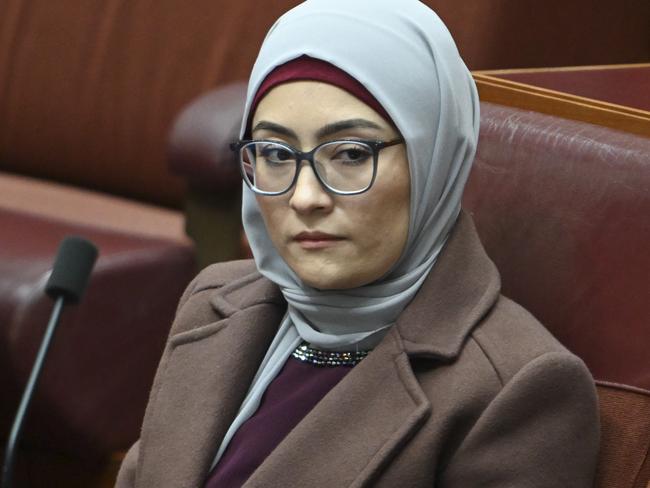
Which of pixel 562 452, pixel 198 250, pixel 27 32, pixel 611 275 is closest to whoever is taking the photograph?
pixel 562 452

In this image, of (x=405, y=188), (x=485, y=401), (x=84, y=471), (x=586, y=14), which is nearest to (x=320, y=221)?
(x=405, y=188)

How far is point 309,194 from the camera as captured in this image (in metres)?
1.03

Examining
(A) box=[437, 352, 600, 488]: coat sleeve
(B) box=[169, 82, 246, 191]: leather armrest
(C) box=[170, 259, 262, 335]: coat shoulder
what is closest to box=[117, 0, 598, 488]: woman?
(A) box=[437, 352, 600, 488]: coat sleeve

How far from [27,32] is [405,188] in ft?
4.54

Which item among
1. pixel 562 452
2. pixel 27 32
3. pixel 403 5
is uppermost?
pixel 403 5

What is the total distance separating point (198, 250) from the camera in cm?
182

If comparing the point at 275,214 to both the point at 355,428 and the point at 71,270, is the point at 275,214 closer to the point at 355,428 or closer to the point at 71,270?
the point at 355,428

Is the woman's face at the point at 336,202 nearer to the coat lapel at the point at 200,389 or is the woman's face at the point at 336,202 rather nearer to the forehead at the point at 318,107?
the forehead at the point at 318,107

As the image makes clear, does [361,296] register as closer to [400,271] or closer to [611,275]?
[400,271]

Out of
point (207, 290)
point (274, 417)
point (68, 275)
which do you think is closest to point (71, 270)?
point (68, 275)

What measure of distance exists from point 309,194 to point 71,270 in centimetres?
37

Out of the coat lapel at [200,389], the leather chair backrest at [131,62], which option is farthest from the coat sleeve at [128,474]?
the leather chair backrest at [131,62]

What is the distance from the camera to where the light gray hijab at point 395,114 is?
1.03 metres

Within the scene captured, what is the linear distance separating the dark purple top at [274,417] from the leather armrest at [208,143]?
0.64 metres
